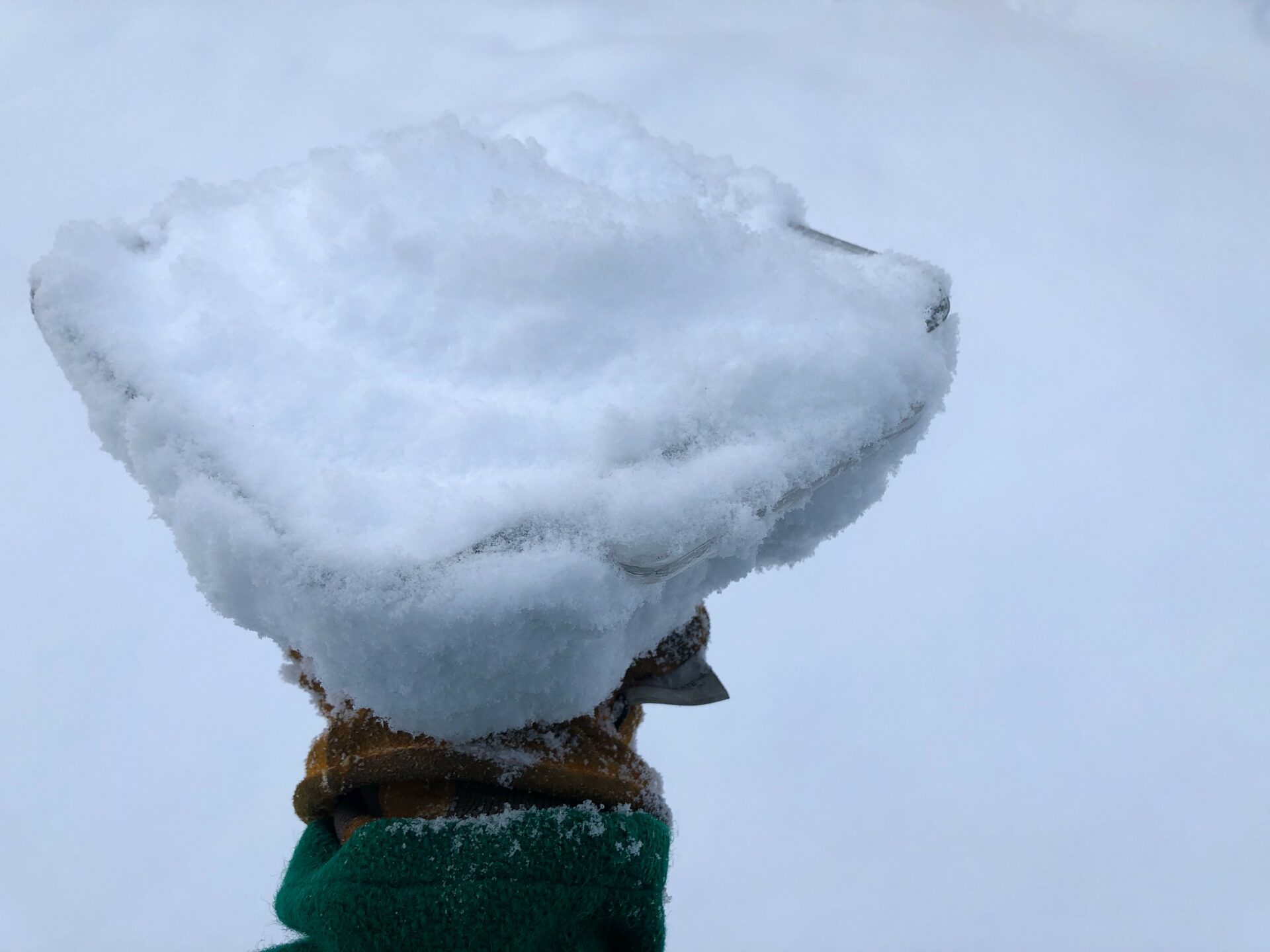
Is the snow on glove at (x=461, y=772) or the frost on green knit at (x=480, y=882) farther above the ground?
the snow on glove at (x=461, y=772)

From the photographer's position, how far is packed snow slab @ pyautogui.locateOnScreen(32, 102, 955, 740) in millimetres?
436

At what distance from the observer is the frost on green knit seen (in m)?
0.49

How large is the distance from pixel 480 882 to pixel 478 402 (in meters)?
0.19

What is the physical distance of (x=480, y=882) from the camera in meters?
0.49

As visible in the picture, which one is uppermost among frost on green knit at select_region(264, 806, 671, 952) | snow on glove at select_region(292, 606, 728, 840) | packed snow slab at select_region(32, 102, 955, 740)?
packed snow slab at select_region(32, 102, 955, 740)

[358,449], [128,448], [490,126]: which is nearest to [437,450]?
[358,449]

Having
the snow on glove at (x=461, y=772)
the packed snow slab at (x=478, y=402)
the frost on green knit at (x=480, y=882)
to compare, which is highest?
the packed snow slab at (x=478, y=402)

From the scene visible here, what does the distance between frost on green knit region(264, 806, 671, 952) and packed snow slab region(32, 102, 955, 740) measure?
0.17 feet

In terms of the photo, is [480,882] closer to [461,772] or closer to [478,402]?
[461,772]

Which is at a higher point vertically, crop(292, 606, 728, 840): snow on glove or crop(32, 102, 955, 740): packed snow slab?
crop(32, 102, 955, 740): packed snow slab

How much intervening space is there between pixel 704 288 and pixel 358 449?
0.16 metres

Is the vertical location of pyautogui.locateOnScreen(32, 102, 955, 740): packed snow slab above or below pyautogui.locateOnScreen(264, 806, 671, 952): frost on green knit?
above

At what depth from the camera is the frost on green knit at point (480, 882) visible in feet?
1.61

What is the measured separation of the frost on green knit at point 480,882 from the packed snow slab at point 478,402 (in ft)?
0.17
